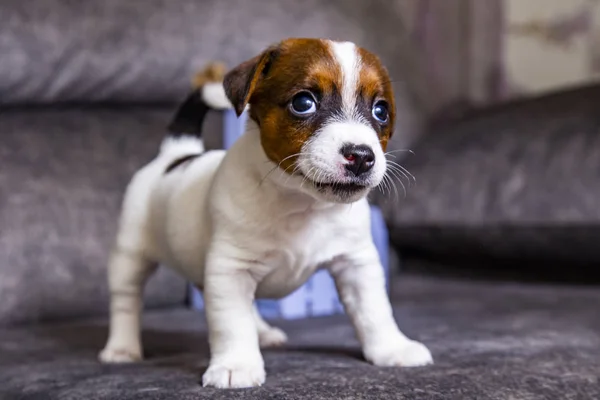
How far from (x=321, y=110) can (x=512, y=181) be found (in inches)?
48.0

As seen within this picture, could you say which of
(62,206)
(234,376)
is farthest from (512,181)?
(234,376)

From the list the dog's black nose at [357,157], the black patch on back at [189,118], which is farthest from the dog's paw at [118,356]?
the dog's black nose at [357,157]

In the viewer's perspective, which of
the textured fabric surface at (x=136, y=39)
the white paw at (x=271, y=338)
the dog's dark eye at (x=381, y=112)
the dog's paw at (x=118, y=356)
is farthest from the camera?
the textured fabric surface at (x=136, y=39)

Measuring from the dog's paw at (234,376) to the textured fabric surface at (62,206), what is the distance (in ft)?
3.08

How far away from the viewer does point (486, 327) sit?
171 cm

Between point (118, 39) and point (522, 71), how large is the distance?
1.55m

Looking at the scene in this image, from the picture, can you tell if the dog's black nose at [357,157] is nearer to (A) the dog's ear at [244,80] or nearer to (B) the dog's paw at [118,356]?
(A) the dog's ear at [244,80]

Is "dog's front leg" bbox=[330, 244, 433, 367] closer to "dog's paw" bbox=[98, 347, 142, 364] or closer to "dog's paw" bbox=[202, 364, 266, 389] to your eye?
"dog's paw" bbox=[202, 364, 266, 389]

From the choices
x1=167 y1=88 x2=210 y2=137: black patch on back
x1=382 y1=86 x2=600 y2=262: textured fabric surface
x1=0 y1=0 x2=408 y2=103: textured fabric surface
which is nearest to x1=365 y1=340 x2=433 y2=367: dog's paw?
x1=167 y1=88 x2=210 y2=137: black patch on back

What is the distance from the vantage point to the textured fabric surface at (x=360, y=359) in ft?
3.87

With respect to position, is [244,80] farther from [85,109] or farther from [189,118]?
[85,109]

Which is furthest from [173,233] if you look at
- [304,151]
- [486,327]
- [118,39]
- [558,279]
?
[558,279]

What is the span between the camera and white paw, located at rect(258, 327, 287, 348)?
5.33 ft

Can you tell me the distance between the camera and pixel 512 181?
2.32 m
